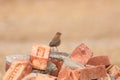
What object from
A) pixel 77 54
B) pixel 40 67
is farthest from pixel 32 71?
pixel 77 54

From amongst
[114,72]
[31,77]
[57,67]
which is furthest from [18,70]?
[114,72]

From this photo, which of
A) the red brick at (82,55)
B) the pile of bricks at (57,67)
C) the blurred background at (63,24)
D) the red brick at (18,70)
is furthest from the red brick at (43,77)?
the blurred background at (63,24)

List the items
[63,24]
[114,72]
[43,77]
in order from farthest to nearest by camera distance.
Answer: [63,24] < [114,72] < [43,77]

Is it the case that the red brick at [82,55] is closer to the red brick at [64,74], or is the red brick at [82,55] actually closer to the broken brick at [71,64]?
the broken brick at [71,64]

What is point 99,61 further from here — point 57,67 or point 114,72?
point 57,67

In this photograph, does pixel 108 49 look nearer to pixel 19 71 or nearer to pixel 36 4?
pixel 36 4

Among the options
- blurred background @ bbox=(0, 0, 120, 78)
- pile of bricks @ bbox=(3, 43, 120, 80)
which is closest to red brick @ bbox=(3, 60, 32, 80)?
pile of bricks @ bbox=(3, 43, 120, 80)

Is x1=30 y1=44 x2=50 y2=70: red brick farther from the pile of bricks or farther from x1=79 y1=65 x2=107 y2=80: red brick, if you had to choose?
x1=79 y1=65 x2=107 y2=80: red brick
